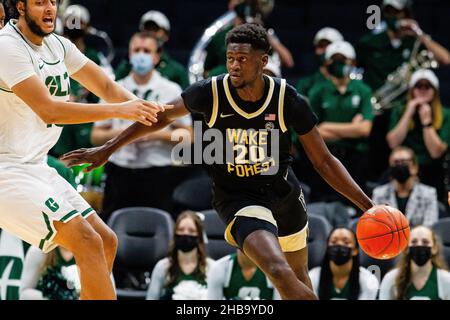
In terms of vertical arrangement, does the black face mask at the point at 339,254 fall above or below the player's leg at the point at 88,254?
→ above

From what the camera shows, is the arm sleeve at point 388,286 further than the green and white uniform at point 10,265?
No

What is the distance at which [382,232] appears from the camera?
607cm

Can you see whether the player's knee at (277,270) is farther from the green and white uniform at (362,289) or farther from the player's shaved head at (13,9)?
the green and white uniform at (362,289)

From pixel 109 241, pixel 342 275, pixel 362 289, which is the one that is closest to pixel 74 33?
pixel 342 275

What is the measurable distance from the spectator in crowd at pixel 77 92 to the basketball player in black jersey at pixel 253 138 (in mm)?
3986

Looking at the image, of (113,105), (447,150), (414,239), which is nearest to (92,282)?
(113,105)

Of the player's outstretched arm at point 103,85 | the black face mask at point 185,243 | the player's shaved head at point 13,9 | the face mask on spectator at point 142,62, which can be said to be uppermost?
the face mask on spectator at point 142,62

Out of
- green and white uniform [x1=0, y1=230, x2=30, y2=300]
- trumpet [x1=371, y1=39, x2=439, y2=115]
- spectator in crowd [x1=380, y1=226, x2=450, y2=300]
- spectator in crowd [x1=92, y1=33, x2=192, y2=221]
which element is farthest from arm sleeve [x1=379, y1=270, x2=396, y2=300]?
green and white uniform [x1=0, y1=230, x2=30, y2=300]

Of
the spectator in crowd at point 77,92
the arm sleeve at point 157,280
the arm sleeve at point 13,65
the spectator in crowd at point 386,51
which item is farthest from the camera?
the spectator in crowd at point 386,51

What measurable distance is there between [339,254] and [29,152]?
348 cm

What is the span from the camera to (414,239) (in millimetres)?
8492

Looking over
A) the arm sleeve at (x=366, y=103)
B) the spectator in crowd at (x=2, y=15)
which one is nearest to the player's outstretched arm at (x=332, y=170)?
the spectator in crowd at (x=2, y=15)

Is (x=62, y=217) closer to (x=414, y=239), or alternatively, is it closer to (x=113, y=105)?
(x=113, y=105)

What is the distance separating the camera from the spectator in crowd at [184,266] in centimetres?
856
